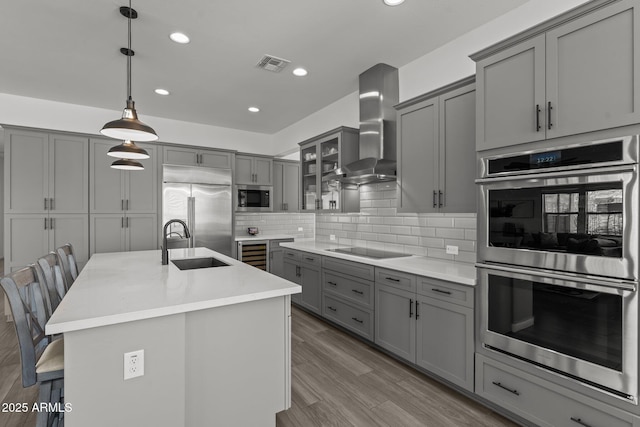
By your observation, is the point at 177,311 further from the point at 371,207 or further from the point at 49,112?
the point at 49,112

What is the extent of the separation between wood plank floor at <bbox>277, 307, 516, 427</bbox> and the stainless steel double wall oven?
0.57 meters

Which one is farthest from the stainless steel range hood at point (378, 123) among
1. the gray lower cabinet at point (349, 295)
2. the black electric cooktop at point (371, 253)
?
the gray lower cabinet at point (349, 295)

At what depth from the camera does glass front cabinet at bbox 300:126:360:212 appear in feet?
12.9

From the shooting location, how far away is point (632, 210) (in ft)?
4.84

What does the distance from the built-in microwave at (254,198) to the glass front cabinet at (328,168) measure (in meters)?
1.41

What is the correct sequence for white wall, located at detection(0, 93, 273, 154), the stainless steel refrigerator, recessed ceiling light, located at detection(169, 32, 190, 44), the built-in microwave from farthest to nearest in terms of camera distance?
1. the built-in microwave
2. the stainless steel refrigerator
3. white wall, located at detection(0, 93, 273, 154)
4. recessed ceiling light, located at detection(169, 32, 190, 44)

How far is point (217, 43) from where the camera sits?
2877mm

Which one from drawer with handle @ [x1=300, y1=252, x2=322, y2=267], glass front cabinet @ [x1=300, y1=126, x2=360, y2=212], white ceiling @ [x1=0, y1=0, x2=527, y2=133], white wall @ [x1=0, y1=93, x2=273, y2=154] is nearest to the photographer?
white ceiling @ [x1=0, y1=0, x2=527, y2=133]

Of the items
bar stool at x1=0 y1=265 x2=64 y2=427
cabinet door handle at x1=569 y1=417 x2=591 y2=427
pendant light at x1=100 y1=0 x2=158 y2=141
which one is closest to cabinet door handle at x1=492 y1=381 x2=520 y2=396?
cabinet door handle at x1=569 y1=417 x2=591 y2=427

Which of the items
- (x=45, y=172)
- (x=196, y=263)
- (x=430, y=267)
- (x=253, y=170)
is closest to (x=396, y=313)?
(x=430, y=267)

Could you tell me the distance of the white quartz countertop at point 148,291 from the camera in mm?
1390

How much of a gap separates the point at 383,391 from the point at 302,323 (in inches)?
62.7

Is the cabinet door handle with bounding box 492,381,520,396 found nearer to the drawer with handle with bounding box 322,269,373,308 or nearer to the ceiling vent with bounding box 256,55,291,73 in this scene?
the drawer with handle with bounding box 322,269,373,308

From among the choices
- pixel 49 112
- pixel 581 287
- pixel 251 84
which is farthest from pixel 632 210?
pixel 49 112
